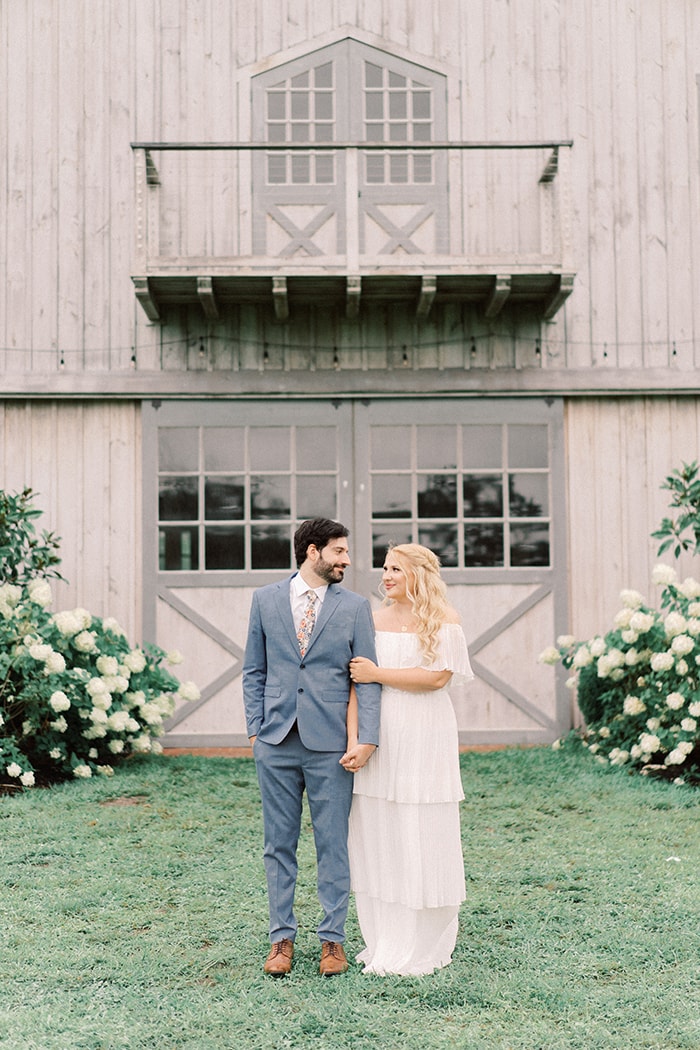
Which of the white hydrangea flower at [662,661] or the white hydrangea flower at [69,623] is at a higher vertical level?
the white hydrangea flower at [69,623]

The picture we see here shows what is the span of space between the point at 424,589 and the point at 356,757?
69 centimetres

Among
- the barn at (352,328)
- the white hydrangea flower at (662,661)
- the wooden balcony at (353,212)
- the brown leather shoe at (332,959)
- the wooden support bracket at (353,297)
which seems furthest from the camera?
the barn at (352,328)

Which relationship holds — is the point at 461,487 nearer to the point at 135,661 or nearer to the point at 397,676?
the point at 135,661

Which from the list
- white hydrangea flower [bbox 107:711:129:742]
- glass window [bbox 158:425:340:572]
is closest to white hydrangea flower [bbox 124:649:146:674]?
white hydrangea flower [bbox 107:711:129:742]

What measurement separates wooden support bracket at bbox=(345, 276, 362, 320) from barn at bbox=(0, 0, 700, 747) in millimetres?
247

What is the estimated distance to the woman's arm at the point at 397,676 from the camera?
3.80 m

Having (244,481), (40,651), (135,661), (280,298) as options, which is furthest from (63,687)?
(280,298)

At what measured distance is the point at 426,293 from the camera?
26.0 feet

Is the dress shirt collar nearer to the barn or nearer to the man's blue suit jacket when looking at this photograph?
the man's blue suit jacket

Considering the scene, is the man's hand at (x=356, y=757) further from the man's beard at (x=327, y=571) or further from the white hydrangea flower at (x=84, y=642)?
the white hydrangea flower at (x=84, y=642)

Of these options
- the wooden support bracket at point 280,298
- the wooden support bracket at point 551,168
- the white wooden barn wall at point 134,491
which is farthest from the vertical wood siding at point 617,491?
the wooden support bracket at point 280,298

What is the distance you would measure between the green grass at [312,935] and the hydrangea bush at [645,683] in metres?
0.44

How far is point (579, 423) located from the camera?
8.63m

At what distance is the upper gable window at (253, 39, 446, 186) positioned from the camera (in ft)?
28.3
